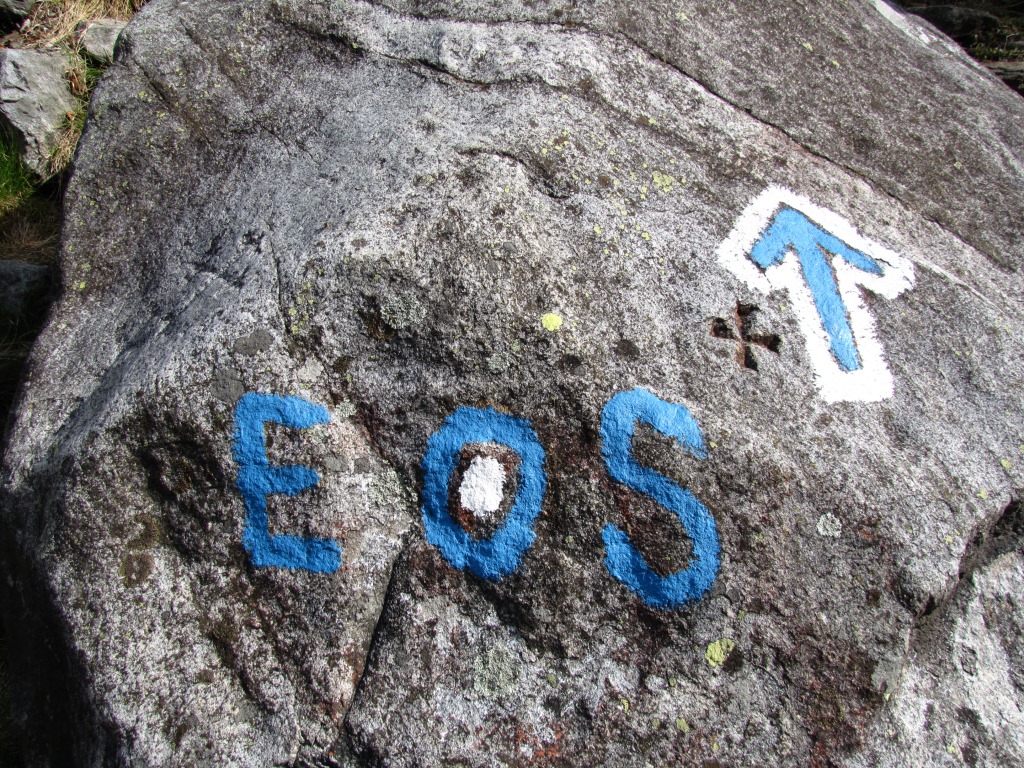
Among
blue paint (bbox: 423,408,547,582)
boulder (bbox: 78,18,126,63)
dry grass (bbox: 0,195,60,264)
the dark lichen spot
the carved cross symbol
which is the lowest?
dry grass (bbox: 0,195,60,264)

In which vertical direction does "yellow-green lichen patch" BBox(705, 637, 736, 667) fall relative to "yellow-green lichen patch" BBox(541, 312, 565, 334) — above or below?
below

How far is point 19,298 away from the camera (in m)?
3.90

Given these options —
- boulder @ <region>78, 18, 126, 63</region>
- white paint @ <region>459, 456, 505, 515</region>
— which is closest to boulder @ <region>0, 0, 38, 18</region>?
boulder @ <region>78, 18, 126, 63</region>

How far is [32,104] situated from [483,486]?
184 inches

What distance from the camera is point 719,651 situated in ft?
6.41

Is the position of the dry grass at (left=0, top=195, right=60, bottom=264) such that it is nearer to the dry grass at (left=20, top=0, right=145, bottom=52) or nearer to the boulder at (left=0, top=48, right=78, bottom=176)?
the boulder at (left=0, top=48, right=78, bottom=176)

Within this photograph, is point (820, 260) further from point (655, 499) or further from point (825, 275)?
point (655, 499)

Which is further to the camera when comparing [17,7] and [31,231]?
[17,7]

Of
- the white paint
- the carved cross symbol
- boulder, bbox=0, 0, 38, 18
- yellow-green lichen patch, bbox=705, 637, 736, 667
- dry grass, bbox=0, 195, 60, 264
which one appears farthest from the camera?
boulder, bbox=0, 0, 38, 18

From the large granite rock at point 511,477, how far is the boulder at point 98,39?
3610mm

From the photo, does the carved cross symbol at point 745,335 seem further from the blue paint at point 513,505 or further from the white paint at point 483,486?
the white paint at point 483,486

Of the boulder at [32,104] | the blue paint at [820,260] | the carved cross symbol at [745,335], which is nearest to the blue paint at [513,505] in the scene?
the carved cross symbol at [745,335]

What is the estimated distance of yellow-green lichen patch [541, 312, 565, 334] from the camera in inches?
82.7

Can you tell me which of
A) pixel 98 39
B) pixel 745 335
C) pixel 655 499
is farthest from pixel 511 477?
pixel 98 39
